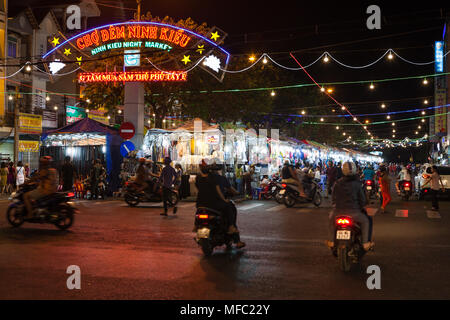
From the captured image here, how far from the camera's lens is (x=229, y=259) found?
826cm

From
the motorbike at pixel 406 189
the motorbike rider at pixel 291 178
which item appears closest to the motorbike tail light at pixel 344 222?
the motorbike rider at pixel 291 178

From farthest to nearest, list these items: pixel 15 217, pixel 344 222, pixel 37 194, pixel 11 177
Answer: pixel 11 177 → pixel 15 217 → pixel 37 194 → pixel 344 222

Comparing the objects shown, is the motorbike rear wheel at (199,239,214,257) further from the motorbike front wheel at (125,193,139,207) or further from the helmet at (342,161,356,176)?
the motorbike front wheel at (125,193,139,207)

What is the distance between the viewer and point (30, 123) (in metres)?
31.8

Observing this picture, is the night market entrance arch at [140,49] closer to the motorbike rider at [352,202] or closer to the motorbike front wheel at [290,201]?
the motorbike front wheel at [290,201]

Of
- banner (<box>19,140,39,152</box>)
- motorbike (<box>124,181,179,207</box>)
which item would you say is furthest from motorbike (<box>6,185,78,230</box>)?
banner (<box>19,140,39,152</box>)

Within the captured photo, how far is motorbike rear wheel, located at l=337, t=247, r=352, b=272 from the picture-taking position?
7.25 meters

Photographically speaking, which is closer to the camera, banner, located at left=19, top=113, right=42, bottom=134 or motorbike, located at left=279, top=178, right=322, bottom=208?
motorbike, located at left=279, top=178, right=322, bottom=208

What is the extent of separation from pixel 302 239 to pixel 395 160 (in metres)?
100

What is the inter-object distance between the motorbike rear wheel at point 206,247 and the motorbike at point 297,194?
10.8 metres

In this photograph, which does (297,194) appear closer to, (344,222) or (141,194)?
(141,194)

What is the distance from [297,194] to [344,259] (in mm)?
11656

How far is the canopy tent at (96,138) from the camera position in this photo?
23484 millimetres

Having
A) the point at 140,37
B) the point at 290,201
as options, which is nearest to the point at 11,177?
the point at 140,37
